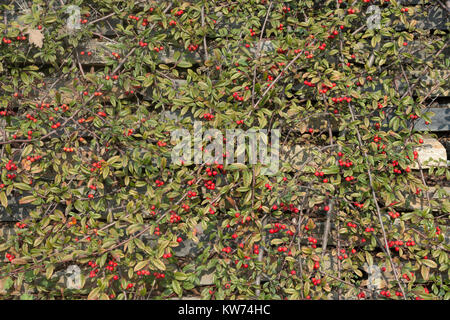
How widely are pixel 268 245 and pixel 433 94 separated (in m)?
1.55

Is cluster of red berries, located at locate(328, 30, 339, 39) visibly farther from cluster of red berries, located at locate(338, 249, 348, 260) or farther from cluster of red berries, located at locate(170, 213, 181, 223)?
cluster of red berries, located at locate(170, 213, 181, 223)

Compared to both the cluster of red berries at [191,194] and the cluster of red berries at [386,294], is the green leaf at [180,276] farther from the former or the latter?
the cluster of red berries at [386,294]

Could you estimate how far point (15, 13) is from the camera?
254cm

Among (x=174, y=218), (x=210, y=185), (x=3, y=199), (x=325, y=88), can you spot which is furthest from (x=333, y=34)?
(x=3, y=199)

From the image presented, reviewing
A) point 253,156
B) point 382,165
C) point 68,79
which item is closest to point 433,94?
point 382,165

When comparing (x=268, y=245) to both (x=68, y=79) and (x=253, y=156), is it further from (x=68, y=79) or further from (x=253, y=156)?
(x=68, y=79)

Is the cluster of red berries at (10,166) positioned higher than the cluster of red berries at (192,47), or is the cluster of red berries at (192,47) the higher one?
the cluster of red berries at (192,47)

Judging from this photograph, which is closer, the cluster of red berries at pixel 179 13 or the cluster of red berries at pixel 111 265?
the cluster of red berries at pixel 111 265

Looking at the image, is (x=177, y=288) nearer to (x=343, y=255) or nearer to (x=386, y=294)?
(x=343, y=255)

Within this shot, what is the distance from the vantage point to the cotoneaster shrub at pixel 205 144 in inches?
89.4

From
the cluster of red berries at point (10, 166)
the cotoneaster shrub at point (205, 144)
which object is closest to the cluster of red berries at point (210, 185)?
the cotoneaster shrub at point (205, 144)

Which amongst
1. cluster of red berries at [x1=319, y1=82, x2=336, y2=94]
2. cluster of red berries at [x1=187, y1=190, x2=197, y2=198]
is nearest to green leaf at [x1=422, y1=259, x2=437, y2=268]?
cluster of red berries at [x1=319, y1=82, x2=336, y2=94]

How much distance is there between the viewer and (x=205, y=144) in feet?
7.54
